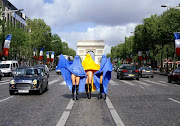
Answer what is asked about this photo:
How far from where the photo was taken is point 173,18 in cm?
4019

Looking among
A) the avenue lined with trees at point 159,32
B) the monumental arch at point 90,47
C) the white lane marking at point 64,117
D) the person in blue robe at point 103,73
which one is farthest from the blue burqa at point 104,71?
the monumental arch at point 90,47

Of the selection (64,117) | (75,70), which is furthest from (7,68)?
(64,117)

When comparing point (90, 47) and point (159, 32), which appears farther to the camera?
point (90, 47)

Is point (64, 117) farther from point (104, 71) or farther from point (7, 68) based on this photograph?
point (7, 68)

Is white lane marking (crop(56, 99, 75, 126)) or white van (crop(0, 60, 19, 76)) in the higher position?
white van (crop(0, 60, 19, 76))

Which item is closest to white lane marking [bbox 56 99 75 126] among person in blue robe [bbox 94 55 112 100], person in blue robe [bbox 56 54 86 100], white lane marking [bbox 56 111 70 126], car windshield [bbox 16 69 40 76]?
white lane marking [bbox 56 111 70 126]

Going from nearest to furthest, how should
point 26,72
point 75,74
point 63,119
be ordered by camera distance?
point 63,119
point 75,74
point 26,72

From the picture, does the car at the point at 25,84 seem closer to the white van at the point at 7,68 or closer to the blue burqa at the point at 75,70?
the blue burqa at the point at 75,70

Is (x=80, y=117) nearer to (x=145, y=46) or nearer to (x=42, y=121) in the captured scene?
(x=42, y=121)

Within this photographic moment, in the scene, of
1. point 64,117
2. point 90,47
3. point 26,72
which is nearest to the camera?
point 64,117

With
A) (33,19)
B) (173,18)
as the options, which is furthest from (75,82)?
(33,19)

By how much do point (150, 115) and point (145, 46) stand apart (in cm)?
5489

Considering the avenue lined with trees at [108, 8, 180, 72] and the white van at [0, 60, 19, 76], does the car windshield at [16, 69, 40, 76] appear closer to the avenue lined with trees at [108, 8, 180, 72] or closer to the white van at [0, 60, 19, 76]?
the white van at [0, 60, 19, 76]

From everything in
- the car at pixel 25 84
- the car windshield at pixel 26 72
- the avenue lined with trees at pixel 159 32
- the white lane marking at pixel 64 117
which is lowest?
the white lane marking at pixel 64 117
